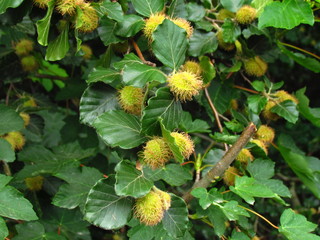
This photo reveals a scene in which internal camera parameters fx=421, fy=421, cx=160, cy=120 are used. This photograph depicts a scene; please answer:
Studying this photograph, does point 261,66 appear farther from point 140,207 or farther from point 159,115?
point 140,207

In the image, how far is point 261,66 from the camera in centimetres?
179

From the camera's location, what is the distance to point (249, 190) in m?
1.22

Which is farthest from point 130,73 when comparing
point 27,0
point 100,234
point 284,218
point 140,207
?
point 100,234

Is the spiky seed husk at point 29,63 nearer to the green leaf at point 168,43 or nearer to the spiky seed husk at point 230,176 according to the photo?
the green leaf at point 168,43

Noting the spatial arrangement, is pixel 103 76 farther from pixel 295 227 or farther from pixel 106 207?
pixel 295 227

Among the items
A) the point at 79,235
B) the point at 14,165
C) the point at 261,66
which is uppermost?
the point at 261,66

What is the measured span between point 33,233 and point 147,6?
86 centimetres

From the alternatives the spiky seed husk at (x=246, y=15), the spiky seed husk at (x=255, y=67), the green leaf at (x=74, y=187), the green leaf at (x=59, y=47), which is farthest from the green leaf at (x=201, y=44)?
the green leaf at (x=74, y=187)

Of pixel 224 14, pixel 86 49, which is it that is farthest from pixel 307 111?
pixel 86 49

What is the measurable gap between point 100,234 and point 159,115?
1787 mm

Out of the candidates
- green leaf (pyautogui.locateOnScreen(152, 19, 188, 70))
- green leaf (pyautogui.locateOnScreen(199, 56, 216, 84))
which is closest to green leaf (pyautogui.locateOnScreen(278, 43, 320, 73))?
green leaf (pyautogui.locateOnScreen(199, 56, 216, 84))

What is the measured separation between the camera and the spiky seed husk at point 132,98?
1202 millimetres

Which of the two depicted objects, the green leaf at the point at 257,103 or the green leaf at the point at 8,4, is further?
the green leaf at the point at 257,103

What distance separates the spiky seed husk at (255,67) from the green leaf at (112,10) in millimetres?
672
